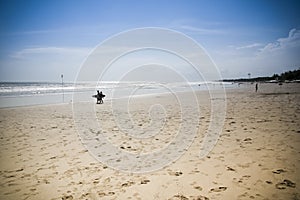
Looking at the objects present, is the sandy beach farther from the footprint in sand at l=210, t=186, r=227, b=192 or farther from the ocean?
the ocean

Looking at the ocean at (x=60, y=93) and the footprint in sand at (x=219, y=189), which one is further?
the ocean at (x=60, y=93)

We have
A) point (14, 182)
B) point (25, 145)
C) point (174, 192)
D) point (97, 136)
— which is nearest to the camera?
point (174, 192)

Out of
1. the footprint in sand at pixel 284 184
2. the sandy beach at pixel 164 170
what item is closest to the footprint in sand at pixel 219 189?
the sandy beach at pixel 164 170

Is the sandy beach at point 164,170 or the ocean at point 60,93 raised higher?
the ocean at point 60,93

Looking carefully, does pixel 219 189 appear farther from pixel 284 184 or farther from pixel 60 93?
pixel 60 93

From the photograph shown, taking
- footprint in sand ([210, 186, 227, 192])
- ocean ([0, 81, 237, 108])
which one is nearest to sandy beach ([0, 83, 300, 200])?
footprint in sand ([210, 186, 227, 192])

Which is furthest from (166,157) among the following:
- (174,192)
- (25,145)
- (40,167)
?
(25,145)

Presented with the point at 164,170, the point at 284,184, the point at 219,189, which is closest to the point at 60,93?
the point at 164,170

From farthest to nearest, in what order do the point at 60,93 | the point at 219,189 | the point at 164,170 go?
the point at 60,93 → the point at 164,170 → the point at 219,189

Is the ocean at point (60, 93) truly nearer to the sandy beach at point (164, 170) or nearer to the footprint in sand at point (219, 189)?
the sandy beach at point (164, 170)

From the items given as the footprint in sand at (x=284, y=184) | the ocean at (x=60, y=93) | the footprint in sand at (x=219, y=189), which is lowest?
the footprint in sand at (x=219, y=189)

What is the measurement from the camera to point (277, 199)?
4.30 meters

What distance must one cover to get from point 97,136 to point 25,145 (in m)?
2.89

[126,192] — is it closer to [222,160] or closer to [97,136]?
[222,160]
